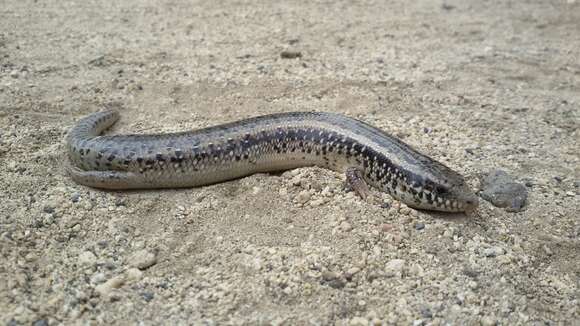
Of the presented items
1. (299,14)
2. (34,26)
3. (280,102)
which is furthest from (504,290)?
(34,26)

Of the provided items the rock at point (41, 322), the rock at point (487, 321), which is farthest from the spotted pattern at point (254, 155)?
the rock at point (41, 322)

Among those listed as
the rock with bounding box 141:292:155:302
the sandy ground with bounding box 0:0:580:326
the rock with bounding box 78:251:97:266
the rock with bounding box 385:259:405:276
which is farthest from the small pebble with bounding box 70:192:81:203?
the rock with bounding box 385:259:405:276

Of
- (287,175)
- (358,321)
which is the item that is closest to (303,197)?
(287,175)

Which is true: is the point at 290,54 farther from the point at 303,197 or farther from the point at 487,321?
the point at 487,321

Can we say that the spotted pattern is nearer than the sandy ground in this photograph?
No

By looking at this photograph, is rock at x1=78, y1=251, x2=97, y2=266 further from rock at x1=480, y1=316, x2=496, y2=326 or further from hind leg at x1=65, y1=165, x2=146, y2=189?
rock at x1=480, y1=316, x2=496, y2=326

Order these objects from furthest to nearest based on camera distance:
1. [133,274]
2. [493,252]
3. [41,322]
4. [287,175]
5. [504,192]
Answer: [287,175]
[504,192]
[493,252]
[133,274]
[41,322]
